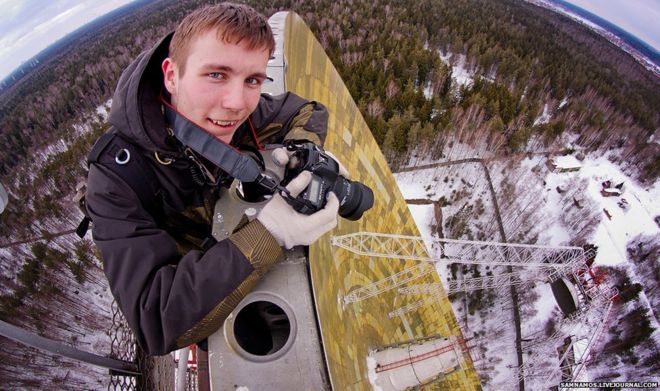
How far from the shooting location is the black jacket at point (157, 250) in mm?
2461

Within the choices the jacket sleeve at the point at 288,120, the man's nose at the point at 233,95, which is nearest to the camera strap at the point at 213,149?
the man's nose at the point at 233,95

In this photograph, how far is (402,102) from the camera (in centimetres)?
2766

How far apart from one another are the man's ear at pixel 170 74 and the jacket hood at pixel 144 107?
14 centimetres

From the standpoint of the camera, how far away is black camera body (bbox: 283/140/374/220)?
3029mm

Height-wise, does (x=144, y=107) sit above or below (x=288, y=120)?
below

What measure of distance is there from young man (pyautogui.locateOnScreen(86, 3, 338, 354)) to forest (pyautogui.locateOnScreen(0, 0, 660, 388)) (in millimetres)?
12653

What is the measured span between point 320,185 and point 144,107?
1.47 m

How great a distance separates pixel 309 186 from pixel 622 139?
127 feet

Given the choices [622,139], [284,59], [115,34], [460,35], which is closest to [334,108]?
[284,59]

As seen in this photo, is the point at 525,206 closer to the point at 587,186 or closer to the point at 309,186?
the point at 587,186

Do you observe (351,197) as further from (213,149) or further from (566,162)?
(566,162)

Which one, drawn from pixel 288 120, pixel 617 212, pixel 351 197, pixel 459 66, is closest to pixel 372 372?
pixel 351 197

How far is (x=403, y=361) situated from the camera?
563 centimetres

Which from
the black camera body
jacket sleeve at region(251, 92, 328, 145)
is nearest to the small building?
jacket sleeve at region(251, 92, 328, 145)
